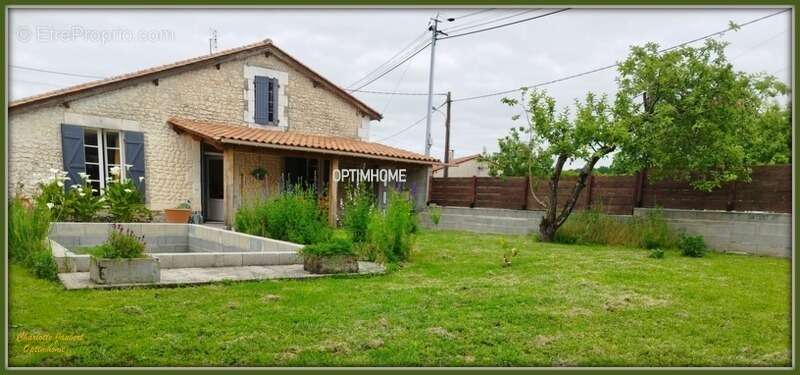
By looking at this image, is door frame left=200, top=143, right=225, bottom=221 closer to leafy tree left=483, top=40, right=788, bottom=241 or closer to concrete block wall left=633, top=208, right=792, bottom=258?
leafy tree left=483, top=40, right=788, bottom=241

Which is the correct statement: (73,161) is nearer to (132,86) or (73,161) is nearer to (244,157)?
(132,86)

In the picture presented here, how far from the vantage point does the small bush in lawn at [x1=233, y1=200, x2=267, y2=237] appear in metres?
9.58

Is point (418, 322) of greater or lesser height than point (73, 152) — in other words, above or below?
below

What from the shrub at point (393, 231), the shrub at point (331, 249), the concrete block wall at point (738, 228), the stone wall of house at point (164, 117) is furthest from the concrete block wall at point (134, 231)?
the concrete block wall at point (738, 228)

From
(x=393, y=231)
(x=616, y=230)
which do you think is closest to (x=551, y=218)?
(x=616, y=230)

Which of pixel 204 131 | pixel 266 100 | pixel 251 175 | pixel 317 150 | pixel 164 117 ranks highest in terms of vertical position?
pixel 266 100

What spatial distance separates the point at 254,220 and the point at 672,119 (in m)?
8.83

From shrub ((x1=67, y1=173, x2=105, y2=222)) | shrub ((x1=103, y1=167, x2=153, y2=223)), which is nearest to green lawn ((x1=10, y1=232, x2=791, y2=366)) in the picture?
shrub ((x1=67, y1=173, x2=105, y2=222))

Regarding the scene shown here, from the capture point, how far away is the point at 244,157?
14.7 meters

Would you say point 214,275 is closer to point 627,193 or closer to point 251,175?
point 251,175

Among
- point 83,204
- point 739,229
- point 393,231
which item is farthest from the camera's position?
point 83,204

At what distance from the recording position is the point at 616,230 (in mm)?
11586

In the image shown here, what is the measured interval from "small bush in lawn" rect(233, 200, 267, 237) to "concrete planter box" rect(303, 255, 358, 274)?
2.98 meters

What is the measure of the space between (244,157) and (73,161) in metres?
4.31
